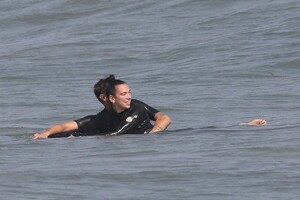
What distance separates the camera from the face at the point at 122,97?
1155 centimetres

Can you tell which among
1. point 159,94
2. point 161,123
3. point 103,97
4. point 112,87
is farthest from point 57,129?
point 159,94

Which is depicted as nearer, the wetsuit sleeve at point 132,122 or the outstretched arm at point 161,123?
the outstretched arm at point 161,123

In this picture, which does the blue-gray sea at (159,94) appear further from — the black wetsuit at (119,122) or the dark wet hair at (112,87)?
the dark wet hair at (112,87)

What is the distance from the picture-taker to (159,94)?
16375 millimetres

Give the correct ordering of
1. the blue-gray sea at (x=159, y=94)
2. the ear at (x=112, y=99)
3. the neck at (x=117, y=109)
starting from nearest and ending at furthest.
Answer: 1. the blue-gray sea at (x=159, y=94)
2. the ear at (x=112, y=99)
3. the neck at (x=117, y=109)

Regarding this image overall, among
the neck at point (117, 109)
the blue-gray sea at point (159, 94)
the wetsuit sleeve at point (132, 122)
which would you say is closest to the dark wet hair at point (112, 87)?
the neck at point (117, 109)

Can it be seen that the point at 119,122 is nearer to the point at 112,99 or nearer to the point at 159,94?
the point at 112,99

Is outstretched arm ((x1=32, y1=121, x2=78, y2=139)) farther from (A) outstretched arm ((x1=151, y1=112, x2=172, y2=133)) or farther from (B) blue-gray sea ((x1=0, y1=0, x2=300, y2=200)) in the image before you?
(A) outstretched arm ((x1=151, y1=112, x2=172, y2=133))

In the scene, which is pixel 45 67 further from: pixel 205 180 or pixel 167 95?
pixel 205 180

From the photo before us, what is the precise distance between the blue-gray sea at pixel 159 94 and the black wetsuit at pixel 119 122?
0.61 ft

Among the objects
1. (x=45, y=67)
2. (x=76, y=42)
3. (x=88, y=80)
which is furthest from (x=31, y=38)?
(x=88, y=80)

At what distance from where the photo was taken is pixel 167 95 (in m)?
16.2

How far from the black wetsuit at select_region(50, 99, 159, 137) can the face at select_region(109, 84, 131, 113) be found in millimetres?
147

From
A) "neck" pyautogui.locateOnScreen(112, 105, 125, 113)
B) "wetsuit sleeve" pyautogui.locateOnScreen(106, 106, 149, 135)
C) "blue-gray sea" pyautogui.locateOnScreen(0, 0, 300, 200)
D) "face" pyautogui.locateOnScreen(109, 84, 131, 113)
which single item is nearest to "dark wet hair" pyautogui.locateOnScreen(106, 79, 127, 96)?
"face" pyautogui.locateOnScreen(109, 84, 131, 113)
